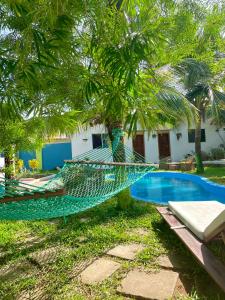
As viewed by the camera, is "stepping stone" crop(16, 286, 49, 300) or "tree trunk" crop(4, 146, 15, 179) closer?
"stepping stone" crop(16, 286, 49, 300)

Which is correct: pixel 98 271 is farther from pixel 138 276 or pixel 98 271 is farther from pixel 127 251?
pixel 127 251

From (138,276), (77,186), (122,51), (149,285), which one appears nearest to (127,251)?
(138,276)

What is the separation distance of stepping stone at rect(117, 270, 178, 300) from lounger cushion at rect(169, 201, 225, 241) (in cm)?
53

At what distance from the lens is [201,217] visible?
327 centimetres

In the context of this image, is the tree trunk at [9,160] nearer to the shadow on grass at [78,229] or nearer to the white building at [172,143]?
the shadow on grass at [78,229]

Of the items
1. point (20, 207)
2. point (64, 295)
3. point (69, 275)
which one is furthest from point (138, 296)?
point (20, 207)

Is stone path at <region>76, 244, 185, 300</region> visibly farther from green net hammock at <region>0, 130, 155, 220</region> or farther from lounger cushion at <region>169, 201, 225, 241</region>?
green net hammock at <region>0, 130, 155, 220</region>

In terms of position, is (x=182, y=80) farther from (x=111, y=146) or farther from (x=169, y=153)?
(x=169, y=153)

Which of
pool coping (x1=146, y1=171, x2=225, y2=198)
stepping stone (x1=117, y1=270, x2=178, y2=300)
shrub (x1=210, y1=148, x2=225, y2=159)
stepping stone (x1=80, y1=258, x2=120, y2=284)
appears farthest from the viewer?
shrub (x1=210, y1=148, x2=225, y2=159)

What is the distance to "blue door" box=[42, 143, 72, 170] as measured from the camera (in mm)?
15906

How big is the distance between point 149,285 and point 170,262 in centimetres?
55

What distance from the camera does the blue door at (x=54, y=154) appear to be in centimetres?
1591

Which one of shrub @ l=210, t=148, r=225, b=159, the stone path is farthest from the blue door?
the stone path

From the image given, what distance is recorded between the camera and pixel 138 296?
7.54 ft
